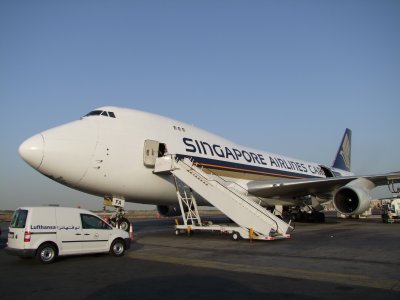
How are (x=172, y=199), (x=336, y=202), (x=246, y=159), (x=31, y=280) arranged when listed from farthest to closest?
(x=246, y=159) → (x=336, y=202) → (x=172, y=199) → (x=31, y=280)

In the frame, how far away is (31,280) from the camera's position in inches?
287

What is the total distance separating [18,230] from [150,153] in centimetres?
712

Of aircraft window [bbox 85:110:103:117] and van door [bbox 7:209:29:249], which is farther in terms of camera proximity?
aircraft window [bbox 85:110:103:117]

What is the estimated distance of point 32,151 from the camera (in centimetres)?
1234

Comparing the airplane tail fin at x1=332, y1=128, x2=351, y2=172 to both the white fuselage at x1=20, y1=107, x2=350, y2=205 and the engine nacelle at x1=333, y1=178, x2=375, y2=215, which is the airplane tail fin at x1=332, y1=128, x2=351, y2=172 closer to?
the engine nacelle at x1=333, y1=178, x2=375, y2=215

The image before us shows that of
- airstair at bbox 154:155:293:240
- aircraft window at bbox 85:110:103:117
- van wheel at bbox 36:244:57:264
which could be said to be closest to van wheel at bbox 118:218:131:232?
airstair at bbox 154:155:293:240

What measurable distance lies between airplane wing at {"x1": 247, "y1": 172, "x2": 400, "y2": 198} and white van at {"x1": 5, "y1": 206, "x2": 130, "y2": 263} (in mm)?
10615

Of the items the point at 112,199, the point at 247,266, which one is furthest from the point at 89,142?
the point at 247,266

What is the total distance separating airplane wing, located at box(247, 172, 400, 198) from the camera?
1944 cm

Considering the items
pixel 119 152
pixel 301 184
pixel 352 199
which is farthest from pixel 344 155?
pixel 119 152

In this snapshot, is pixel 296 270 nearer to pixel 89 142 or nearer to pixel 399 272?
pixel 399 272

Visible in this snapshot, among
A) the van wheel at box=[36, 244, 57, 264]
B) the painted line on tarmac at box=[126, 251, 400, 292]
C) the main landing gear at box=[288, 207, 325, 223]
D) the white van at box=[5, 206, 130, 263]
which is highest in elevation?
the main landing gear at box=[288, 207, 325, 223]

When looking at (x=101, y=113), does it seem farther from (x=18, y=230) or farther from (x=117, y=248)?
(x=18, y=230)

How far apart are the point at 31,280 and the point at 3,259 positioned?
12.4 ft
